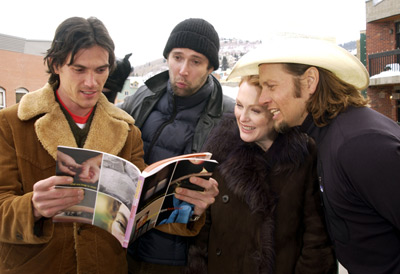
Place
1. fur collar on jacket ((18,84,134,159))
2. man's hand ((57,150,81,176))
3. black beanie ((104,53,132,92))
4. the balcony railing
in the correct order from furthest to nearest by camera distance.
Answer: the balcony railing → black beanie ((104,53,132,92)) → fur collar on jacket ((18,84,134,159)) → man's hand ((57,150,81,176))

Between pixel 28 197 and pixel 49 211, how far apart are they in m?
0.15

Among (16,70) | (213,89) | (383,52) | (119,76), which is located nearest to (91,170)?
(213,89)

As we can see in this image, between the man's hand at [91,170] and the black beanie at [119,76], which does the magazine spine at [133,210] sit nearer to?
the man's hand at [91,170]

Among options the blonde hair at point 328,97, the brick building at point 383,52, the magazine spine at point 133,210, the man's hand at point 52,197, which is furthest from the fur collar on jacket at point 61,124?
the brick building at point 383,52

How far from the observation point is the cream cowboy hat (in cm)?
164

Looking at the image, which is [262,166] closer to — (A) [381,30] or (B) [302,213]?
(B) [302,213]

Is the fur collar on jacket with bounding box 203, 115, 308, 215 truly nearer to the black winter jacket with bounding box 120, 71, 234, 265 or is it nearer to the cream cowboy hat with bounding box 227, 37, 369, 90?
the black winter jacket with bounding box 120, 71, 234, 265

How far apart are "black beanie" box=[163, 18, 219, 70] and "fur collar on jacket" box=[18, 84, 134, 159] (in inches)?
32.1

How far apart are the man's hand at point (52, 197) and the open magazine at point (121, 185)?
1.5 inches

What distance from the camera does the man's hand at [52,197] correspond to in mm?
1264

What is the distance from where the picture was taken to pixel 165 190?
1.43m

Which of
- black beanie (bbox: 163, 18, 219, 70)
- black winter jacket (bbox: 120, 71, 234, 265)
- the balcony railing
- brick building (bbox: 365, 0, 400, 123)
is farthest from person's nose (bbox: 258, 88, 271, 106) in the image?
the balcony railing

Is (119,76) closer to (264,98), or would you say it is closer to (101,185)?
(264,98)

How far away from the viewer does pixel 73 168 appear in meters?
1.22
